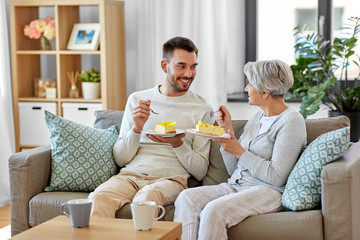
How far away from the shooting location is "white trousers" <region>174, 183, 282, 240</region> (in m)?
2.43

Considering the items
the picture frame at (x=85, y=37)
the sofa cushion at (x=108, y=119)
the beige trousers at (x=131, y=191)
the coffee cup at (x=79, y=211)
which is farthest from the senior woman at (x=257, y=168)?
the picture frame at (x=85, y=37)

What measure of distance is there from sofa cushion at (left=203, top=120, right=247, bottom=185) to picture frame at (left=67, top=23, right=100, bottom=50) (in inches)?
67.2

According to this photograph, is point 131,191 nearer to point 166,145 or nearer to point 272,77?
point 166,145

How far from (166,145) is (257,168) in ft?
1.95

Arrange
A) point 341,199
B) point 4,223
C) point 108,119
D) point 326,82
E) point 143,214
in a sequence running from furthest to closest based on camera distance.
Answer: point 4,223
point 326,82
point 108,119
point 341,199
point 143,214

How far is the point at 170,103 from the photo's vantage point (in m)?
3.06

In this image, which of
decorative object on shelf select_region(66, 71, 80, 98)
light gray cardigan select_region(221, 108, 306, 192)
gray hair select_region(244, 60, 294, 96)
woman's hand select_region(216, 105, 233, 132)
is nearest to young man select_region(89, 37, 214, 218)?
woman's hand select_region(216, 105, 233, 132)

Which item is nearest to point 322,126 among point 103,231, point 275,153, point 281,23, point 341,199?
point 275,153

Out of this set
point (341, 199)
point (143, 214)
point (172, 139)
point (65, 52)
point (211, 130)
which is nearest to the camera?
point (143, 214)

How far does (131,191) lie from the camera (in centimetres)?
282

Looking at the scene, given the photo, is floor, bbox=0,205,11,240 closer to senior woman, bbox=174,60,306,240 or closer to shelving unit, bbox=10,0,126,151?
shelving unit, bbox=10,0,126,151

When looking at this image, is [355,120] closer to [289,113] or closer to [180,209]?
[289,113]

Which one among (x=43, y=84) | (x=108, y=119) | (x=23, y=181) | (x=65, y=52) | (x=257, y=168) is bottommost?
(x=23, y=181)

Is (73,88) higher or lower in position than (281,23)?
lower
